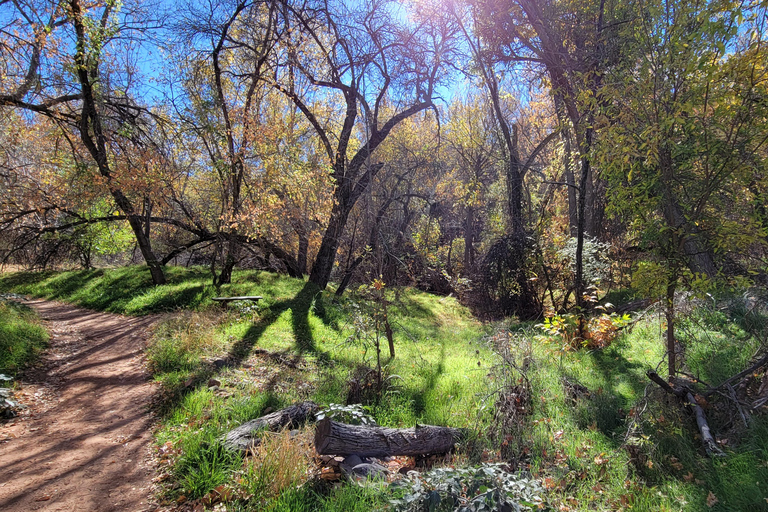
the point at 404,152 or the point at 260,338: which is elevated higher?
the point at 404,152

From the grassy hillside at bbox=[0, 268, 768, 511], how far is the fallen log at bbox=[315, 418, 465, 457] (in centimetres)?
21

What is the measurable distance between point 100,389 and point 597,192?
1276 cm

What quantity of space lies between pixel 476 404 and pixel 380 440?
1774 millimetres

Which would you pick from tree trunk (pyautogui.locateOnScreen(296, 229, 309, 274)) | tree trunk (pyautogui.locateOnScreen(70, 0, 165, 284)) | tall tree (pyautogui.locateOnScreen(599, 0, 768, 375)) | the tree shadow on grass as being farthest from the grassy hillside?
tree trunk (pyautogui.locateOnScreen(296, 229, 309, 274))

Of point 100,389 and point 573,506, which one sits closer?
point 573,506

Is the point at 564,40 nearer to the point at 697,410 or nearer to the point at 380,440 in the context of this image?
the point at 697,410

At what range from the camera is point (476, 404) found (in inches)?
208

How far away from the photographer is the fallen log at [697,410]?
12.6 feet

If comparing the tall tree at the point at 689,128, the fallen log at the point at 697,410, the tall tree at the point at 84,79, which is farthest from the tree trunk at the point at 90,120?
the fallen log at the point at 697,410

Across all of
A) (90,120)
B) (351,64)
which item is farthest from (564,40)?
(90,120)

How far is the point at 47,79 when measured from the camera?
844cm

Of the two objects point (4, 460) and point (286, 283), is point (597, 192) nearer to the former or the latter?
point (286, 283)

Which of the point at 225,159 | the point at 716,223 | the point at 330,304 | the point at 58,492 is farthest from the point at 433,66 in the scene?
the point at 58,492

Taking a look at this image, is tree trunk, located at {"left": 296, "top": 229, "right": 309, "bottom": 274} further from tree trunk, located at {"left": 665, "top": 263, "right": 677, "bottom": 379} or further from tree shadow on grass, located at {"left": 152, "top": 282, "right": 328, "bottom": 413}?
tree trunk, located at {"left": 665, "top": 263, "right": 677, "bottom": 379}
